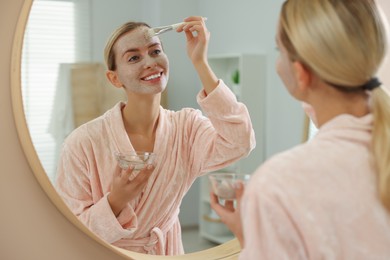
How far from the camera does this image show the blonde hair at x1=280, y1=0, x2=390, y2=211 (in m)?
0.71

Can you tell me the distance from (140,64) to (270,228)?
0.45 m

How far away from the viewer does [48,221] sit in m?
0.95

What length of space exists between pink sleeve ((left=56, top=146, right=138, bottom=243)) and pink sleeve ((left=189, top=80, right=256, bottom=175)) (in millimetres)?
189

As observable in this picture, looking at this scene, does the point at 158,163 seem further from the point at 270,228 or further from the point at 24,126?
the point at 270,228

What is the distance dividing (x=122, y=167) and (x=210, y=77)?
0.25 meters

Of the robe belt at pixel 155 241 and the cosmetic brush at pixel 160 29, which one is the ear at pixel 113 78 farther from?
the robe belt at pixel 155 241

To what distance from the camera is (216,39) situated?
107cm

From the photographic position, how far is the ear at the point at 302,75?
0.74 meters

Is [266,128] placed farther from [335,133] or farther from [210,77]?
[335,133]

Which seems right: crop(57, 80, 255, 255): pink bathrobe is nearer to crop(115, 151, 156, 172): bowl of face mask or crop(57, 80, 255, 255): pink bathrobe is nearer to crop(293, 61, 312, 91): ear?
crop(115, 151, 156, 172): bowl of face mask

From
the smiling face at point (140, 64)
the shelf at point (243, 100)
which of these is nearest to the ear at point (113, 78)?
the smiling face at point (140, 64)

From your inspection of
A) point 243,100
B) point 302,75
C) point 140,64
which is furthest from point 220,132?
point 302,75

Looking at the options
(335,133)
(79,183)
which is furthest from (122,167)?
(335,133)

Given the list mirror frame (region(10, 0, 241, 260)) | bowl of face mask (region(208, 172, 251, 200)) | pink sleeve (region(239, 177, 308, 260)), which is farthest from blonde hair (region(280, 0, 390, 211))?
mirror frame (region(10, 0, 241, 260))
